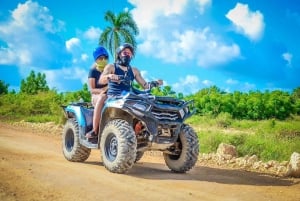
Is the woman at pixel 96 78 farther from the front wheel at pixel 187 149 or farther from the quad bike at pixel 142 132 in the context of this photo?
the front wheel at pixel 187 149

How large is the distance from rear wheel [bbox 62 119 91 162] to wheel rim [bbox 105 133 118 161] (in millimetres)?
1381

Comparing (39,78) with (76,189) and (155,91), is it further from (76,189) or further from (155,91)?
(76,189)

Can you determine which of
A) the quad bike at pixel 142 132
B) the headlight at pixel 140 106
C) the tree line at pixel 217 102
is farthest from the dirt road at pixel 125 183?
the tree line at pixel 217 102

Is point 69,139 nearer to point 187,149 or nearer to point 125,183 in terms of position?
point 187,149

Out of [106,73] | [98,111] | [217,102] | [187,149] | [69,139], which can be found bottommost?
[187,149]

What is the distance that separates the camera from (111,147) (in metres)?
8.97

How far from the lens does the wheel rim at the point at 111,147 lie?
28.9 ft

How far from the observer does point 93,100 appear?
9883 mm

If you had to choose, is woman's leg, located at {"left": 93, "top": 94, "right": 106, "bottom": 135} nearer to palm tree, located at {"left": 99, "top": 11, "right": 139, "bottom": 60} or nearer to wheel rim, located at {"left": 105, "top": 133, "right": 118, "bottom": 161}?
wheel rim, located at {"left": 105, "top": 133, "right": 118, "bottom": 161}

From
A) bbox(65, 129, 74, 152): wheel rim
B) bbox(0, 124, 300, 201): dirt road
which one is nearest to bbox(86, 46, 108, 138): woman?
bbox(0, 124, 300, 201): dirt road

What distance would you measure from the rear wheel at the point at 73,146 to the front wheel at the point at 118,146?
4.43 feet

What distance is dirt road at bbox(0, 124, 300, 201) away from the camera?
658cm

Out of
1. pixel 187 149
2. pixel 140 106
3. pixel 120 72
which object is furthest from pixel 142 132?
pixel 120 72

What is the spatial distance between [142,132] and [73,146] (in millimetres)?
2195
